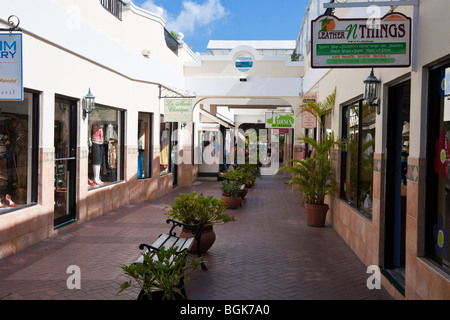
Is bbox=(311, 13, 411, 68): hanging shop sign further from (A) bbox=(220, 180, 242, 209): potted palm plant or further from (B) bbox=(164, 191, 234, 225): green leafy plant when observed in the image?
(A) bbox=(220, 180, 242, 209): potted palm plant

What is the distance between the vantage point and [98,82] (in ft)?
33.5

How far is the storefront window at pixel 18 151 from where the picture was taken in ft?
23.6

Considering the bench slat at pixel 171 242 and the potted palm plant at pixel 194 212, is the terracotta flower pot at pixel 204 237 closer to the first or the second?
the potted palm plant at pixel 194 212

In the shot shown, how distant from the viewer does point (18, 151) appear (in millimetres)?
7520

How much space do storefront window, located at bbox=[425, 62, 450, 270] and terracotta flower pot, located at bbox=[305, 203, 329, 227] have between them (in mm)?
5150

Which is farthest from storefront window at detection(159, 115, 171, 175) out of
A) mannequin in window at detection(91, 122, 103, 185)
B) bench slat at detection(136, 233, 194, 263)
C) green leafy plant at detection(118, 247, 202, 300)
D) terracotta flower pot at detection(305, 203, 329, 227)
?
green leafy plant at detection(118, 247, 202, 300)

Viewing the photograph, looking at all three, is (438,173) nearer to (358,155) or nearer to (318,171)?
(358,155)

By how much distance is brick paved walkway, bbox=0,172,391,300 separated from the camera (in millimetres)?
5359

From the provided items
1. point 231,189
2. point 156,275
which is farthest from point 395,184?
point 231,189

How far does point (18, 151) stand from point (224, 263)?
3.91 metres

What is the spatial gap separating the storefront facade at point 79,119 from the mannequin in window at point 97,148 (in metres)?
0.02

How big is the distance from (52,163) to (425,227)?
6.30m
